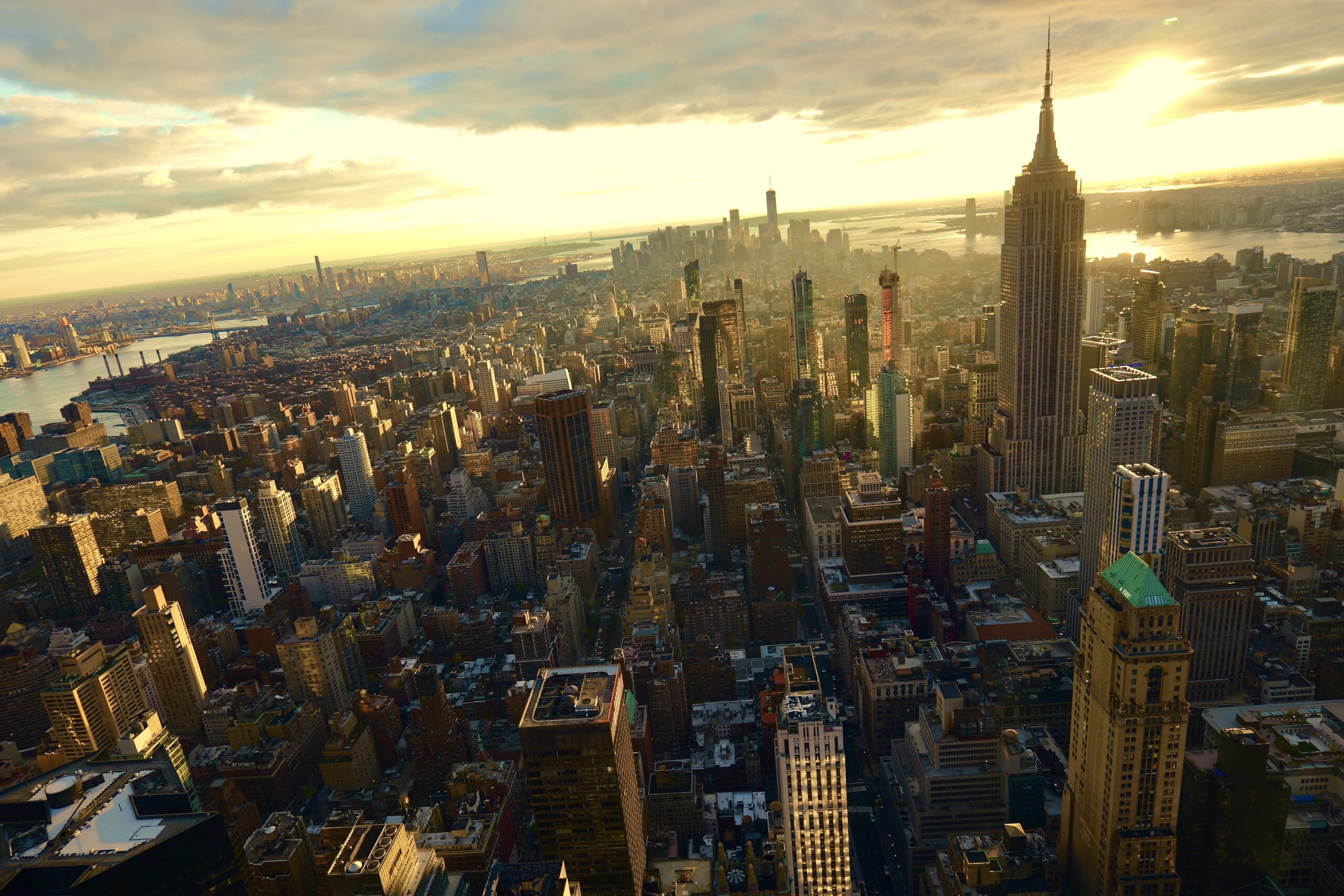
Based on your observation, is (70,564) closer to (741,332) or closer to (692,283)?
(741,332)

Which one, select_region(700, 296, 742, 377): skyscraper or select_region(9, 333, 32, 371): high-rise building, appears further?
select_region(9, 333, 32, 371): high-rise building

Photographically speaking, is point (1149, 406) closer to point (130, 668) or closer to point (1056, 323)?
point (1056, 323)

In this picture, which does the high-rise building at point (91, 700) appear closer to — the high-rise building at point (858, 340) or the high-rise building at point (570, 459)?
the high-rise building at point (570, 459)

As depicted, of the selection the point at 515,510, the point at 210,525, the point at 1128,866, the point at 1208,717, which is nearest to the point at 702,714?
the point at 1128,866

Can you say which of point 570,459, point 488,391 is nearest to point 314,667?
point 570,459

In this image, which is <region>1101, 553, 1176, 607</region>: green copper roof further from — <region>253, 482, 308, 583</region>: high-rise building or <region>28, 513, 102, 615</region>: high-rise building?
<region>28, 513, 102, 615</region>: high-rise building

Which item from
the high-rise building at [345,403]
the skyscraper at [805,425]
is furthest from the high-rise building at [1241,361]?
the high-rise building at [345,403]

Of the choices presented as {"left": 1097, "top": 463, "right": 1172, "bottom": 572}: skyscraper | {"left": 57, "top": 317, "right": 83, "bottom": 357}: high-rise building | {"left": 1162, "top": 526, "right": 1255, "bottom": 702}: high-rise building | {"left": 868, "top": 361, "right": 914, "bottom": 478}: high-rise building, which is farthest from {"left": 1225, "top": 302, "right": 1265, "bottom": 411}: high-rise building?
{"left": 57, "top": 317, "right": 83, "bottom": 357}: high-rise building
